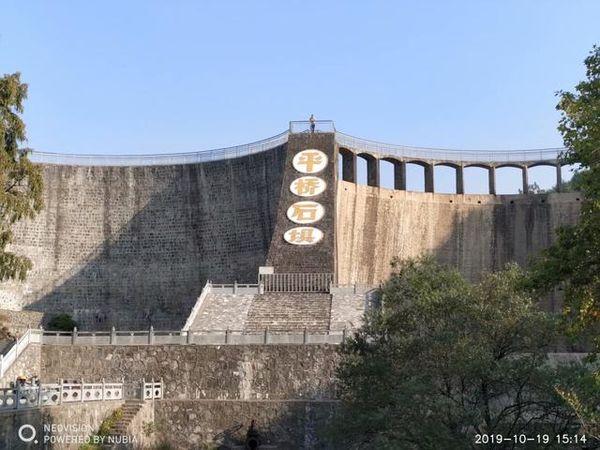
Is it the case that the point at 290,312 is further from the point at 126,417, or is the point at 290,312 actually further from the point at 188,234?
the point at 188,234

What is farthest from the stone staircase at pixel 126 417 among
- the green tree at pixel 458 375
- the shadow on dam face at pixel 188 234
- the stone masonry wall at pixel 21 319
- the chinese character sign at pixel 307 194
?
the shadow on dam face at pixel 188 234

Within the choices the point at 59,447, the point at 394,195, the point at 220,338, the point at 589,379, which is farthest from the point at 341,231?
the point at 589,379

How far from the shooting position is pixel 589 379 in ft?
41.9

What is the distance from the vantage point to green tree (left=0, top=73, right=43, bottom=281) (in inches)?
783

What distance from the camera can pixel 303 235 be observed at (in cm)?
3791

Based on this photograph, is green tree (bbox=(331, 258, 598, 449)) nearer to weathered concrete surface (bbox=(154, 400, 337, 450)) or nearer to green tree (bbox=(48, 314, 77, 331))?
weathered concrete surface (bbox=(154, 400, 337, 450))

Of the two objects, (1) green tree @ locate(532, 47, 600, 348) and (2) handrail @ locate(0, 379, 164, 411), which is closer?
(1) green tree @ locate(532, 47, 600, 348)

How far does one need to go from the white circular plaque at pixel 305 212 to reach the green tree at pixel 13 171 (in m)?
18.8

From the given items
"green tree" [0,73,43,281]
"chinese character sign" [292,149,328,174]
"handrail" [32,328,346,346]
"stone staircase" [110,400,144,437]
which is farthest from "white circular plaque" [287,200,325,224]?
"green tree" [0,73,43,281]

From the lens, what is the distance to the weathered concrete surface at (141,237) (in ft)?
138

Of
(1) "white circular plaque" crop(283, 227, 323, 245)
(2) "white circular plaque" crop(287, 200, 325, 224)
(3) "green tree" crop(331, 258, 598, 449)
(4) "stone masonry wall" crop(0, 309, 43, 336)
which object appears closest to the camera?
(3) "green tree" crop(331, 258, 598, 449)

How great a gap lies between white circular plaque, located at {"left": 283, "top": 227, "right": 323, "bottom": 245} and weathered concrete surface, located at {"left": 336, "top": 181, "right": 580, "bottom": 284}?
6.04m

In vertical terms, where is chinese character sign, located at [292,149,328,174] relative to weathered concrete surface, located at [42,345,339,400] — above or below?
above

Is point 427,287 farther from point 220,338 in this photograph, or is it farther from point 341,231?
point 341,231
